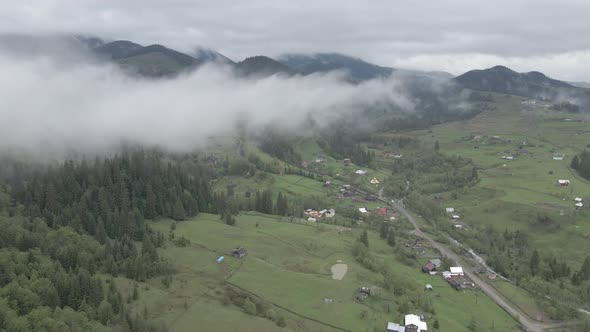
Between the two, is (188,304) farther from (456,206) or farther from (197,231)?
(456,206)

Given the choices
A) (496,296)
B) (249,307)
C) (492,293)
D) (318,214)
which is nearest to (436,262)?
(492,293)

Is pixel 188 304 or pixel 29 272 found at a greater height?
pixel 29 272

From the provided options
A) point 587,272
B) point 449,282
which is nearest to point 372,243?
point 449,282

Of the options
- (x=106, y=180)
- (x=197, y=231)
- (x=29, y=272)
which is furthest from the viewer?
(x=106, y=180)

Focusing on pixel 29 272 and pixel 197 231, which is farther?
pixel 197 231

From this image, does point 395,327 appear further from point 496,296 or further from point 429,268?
point 429,268

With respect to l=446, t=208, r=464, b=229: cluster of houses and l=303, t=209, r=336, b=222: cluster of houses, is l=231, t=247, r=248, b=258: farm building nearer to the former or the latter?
l=303, t=209, r=336, b=222: cluster of houses

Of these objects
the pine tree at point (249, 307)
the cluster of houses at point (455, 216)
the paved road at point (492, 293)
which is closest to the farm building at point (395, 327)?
the pine tree at point (249, 307)

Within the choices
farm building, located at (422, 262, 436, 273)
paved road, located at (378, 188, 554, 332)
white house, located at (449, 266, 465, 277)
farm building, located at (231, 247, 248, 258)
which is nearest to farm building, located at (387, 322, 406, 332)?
paved road, located at (378, 188, 554, 332)
